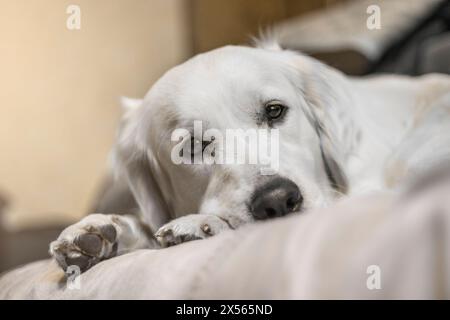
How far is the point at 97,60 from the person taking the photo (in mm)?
2848

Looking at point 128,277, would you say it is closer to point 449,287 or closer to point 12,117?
point 449,287

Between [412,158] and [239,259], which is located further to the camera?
[412,158]

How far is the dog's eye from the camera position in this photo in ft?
3.75

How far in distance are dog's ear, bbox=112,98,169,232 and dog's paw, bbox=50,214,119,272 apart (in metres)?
0.27

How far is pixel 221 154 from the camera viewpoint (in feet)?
3.54

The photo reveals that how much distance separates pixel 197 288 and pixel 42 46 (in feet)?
7.62

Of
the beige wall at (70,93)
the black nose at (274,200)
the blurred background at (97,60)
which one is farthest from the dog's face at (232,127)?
the beige wall at (70,93)

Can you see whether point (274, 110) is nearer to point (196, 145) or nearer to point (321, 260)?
point (196, 145)

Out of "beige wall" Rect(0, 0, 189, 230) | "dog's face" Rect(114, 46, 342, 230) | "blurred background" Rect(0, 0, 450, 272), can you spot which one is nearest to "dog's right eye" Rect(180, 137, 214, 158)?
"dog's face" Rect(114, 46, 342, 230)

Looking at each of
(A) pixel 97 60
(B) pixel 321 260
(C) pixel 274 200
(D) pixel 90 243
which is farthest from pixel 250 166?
(A) pixel 97 60

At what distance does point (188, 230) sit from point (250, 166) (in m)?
0.16

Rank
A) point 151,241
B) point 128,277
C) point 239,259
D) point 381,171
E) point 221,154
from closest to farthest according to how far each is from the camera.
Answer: point 239,259, point 128,277, point 221,154, point 151,241, point 381,171

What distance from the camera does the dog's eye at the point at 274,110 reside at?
114 centimetres
